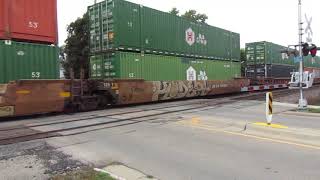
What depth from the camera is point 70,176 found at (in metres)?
5.84

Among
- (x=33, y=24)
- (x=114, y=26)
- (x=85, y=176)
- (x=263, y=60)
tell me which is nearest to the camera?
(x=85, y=176)

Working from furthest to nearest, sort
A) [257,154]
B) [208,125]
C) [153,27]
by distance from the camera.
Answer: [153,27] → [208,125] → [257,154]

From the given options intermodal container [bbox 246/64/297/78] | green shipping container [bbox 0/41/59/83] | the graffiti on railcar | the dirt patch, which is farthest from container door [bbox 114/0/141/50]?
intermodal container [bbox 246/64/297/78]

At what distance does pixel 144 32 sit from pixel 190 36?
4.35 meters

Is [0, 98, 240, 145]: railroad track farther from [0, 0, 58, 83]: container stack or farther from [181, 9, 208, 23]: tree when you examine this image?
[181, 9, 208, 23]: tree

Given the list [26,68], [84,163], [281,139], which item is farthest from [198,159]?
[26,68]

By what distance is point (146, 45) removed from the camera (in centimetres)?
1928

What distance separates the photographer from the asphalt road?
245 inches

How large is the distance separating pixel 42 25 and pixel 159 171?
9.34 metres

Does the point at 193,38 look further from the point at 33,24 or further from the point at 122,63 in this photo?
the point at 33,24

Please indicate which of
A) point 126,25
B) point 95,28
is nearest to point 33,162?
point 126,25

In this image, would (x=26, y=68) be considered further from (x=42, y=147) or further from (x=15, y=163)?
(x=15, y=163)

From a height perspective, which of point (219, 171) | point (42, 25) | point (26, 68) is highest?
point (42, 25)

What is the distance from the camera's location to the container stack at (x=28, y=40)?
505 inches
